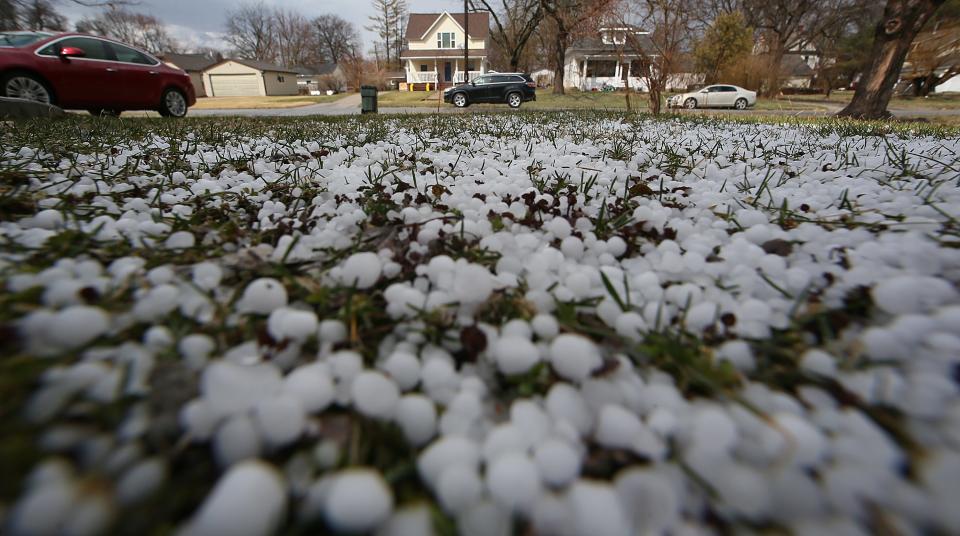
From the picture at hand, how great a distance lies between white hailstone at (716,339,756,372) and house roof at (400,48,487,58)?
1384 inches

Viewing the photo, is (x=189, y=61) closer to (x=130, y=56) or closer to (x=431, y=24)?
(x=431, y=24)

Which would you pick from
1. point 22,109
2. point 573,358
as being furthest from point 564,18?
point 573,358

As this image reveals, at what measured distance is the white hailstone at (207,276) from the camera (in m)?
0.79

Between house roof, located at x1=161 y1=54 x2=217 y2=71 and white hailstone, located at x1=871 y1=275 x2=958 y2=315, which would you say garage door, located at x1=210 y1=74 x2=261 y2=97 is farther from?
white hailstone, located at x1=871 y1=275 x2=958 y2=315

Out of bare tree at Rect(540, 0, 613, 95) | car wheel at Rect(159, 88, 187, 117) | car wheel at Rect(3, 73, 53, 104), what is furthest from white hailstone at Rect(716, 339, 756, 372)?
bare tree at Rect(540, 0, 613, 95)

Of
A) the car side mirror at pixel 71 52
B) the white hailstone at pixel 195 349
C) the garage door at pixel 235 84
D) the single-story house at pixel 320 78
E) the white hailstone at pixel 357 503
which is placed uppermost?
the single-story house at pixel 320 78

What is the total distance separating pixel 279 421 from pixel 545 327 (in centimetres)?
42

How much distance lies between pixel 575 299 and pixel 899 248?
2.43ft

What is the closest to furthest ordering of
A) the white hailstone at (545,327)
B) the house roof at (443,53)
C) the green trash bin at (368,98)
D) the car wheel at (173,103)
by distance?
the white hailstone at (545,327), the car wheel at (173,103), the green trash bin at (368,98), the house roof at (443,53)

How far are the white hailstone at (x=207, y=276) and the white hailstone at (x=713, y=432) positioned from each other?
0.87 meters

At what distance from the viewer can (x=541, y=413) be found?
55 centimetres

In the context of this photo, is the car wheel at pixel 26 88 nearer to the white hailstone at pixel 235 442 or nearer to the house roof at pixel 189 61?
the white hailstone at pixel 235 442

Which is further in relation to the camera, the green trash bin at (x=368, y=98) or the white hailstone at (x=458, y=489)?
the green trash bin at (x=368, y=98)

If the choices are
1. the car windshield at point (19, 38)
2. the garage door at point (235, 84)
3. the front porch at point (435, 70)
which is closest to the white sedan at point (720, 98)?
the car windshield at point (19, 38)
